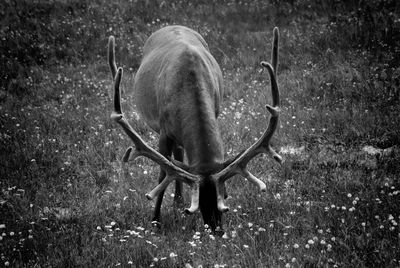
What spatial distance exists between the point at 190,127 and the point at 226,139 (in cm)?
314

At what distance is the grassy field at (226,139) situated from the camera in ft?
17.2

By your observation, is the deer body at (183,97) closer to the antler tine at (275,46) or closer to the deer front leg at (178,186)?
the deer front leg at (178,186)

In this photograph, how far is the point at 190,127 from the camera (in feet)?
18.0

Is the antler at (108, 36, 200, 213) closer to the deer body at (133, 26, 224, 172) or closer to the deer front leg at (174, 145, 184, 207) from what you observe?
the deer body at (133, 26, 224, 172)

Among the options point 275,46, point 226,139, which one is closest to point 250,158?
point 275,46

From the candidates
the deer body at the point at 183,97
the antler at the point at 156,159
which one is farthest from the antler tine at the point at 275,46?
the antler at the point at 156,159

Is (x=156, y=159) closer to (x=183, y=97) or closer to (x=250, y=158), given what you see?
(x=183, y=97)

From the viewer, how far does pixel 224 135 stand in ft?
28.5

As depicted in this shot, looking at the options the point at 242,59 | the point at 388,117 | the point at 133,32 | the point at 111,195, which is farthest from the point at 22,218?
the point at 133,32

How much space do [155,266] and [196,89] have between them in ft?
6.88

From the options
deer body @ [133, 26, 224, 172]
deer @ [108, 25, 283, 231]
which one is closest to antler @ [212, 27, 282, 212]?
deer @ [108, 25, 283, 231]

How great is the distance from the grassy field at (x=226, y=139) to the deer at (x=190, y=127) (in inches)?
23.2

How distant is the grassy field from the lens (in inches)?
207

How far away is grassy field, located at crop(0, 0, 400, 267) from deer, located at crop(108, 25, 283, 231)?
59 cm
